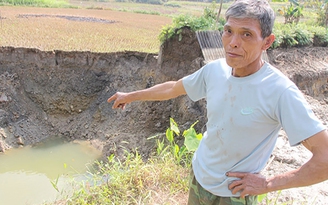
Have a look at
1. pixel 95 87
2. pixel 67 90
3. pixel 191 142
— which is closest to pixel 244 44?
pixel 191 142

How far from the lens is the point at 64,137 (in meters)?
6.37

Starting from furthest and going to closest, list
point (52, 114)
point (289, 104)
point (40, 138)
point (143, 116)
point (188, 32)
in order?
point (52, 114) < point (40, 138) < point (143, 116) < point (188, 32) < point (289, 104)

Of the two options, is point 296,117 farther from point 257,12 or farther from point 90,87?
point 90,87

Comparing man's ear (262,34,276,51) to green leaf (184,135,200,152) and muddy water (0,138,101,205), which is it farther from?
muddy water (0,138,101,205)

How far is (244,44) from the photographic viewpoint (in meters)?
1.42

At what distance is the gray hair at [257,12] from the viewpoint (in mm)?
1359

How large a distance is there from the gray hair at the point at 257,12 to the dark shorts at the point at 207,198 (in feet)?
2.70

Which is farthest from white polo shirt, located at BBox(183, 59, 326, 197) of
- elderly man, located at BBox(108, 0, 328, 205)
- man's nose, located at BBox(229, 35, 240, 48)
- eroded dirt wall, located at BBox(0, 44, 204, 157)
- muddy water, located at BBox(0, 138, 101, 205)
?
eroded dirt wall, located at BBox(0, 44, 204, 157)

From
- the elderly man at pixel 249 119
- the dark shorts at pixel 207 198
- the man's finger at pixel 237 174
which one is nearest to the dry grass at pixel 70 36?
the dark shorts at pixel 207 198

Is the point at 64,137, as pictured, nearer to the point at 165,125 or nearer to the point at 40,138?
the point at 40,138

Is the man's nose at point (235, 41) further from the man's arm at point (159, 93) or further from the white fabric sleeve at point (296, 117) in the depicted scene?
the man's arm at point (159, 93)

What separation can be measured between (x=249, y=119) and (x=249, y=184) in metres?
0.33

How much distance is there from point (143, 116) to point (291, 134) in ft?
15.2

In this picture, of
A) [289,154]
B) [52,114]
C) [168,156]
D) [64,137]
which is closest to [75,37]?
[52,114]
